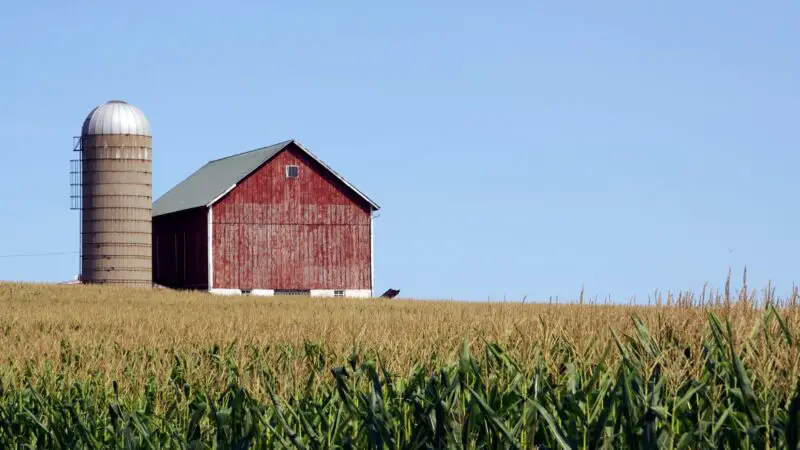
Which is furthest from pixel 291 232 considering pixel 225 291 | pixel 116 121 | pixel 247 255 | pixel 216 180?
pixel 116 121

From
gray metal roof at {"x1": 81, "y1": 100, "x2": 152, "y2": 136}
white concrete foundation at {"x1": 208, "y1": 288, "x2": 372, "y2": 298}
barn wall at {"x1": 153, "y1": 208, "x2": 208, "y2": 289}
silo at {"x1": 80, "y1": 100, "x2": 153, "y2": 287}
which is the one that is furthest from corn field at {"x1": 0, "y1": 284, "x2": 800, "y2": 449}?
gray metal roof at {"x1": 81, "y1": 100, "x2": 152, "y2": 136}

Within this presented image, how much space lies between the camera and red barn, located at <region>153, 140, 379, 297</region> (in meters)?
48.7

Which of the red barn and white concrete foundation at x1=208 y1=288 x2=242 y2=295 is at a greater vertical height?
the red barn

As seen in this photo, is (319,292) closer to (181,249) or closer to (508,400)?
(181,249)

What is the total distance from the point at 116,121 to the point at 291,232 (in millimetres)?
11479

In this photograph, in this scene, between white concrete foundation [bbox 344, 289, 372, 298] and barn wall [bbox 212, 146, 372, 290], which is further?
white concrete foundation [bbox 344, 289, 372, 298]

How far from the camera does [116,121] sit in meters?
52.0

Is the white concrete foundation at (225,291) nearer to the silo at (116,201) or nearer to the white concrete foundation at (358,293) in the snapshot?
the silo at (116,201)

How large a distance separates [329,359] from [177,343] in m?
3.34

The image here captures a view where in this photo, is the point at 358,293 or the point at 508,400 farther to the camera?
the point at 358,293

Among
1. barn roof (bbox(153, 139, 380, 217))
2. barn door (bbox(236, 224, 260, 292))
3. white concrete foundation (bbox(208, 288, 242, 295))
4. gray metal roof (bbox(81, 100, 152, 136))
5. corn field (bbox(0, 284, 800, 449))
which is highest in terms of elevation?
gray metal roof (bbox(81, 100, 152, 136))

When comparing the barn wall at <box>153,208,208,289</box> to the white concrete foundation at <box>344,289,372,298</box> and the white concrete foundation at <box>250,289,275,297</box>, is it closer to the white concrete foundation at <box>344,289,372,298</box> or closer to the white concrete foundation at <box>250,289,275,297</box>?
the white concrete foundation at <box>250,289,275,297</box>

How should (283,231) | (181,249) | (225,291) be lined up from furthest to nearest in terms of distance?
1. (181,249)
2. (283,231)
3. (225,291)

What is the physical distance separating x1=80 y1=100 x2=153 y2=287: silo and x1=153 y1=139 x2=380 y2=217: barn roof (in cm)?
256
